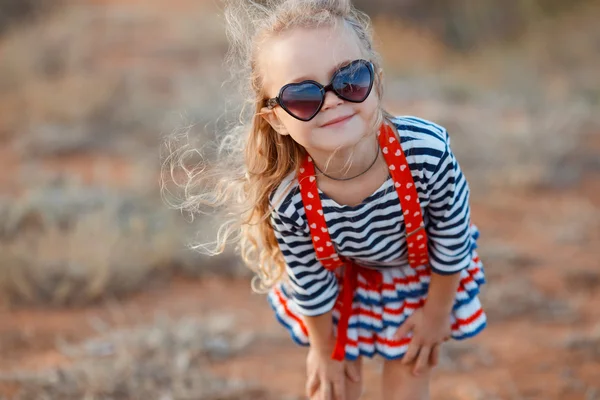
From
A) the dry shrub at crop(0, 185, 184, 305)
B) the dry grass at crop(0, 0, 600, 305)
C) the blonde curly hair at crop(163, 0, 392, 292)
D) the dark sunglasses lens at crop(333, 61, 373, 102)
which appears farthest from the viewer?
the dry grass at crop(0, 0, 600, 305)

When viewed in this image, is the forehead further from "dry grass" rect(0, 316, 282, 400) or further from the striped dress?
"dry grass" rect(0, 316, 282, 400)

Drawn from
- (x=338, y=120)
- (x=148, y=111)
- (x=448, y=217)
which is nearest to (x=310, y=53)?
(x=338, y=120)

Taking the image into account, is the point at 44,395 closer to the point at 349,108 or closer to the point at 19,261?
→ the point at 19,261

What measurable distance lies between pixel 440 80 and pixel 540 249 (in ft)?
10.9

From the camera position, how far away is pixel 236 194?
238 centimetres

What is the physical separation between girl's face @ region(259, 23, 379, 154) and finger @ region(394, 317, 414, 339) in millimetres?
582

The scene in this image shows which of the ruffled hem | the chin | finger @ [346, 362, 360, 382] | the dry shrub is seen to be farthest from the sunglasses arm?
the dry shrub

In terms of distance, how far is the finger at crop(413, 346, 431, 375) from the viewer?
2.37 meters

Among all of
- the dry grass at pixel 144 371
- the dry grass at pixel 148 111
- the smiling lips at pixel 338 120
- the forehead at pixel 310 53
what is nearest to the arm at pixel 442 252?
the smiling lips at pixel 338 120

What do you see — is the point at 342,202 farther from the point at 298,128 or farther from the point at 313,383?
the point at 313,383

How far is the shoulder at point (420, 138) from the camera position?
83.9 inches

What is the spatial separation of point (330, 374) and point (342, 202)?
565 mm

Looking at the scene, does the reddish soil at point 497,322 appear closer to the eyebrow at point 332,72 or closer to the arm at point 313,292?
the arm at point 313,292

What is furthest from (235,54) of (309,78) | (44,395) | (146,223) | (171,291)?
(146,223)
